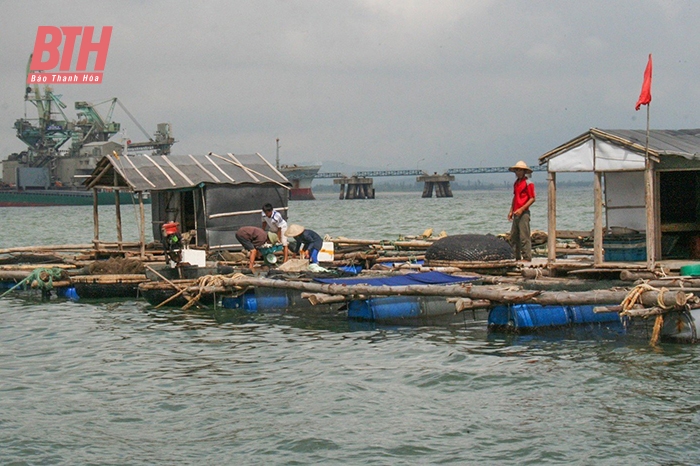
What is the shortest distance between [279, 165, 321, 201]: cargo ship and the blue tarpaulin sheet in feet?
Answer: 310

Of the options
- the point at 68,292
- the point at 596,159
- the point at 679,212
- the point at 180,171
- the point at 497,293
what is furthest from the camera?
the point at 180,171

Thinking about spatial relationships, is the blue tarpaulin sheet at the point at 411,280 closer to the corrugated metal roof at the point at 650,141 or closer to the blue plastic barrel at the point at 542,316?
the blue plastic barrel at the point at 542,316

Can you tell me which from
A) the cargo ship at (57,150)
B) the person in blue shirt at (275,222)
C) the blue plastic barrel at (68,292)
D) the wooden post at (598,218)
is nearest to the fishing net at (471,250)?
the wooden post at (598,218)

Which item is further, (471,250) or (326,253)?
(326,253)

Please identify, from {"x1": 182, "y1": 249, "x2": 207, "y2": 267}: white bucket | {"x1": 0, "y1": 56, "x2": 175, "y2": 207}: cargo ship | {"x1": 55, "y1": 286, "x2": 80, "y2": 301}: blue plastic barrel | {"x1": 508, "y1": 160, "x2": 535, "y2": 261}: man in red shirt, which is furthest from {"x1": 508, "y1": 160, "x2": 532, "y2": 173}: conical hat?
{"x1": 0, "y1": 56, "x2": 175, "y2": 207}: cargo ship

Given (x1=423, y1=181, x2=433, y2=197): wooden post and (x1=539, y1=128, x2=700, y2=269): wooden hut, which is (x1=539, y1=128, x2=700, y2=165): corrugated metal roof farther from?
(x1=423, y1=181, x2=433, y2=197): wooden post

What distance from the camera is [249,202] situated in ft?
71.7

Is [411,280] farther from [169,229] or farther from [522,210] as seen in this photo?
[169,229]

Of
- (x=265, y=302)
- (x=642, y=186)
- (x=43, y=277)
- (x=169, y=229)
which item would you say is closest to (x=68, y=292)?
(x=43, y=277)

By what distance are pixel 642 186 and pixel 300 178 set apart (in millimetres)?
100984

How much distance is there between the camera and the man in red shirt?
55.7 feet

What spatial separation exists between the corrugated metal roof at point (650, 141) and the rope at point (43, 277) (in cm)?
1029

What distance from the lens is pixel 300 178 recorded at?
116062mm

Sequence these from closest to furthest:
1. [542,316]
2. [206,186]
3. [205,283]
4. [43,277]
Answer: [542,316], [205,283], [43,277], [206,186]
